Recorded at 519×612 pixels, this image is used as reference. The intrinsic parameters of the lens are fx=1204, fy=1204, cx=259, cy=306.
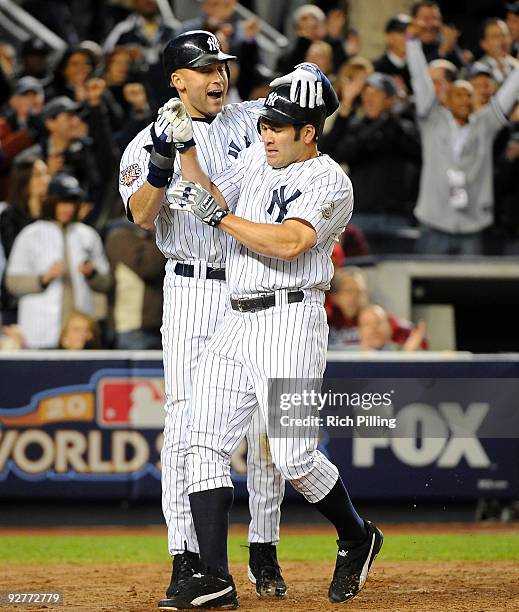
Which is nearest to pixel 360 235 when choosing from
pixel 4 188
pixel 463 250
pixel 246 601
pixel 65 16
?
pixel 463 250

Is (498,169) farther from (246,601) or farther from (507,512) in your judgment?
(246,601)

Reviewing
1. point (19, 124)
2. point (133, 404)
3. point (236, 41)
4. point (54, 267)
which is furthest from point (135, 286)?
point (236, 41)

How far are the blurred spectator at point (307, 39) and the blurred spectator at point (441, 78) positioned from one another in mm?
954

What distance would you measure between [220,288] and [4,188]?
19.2ft

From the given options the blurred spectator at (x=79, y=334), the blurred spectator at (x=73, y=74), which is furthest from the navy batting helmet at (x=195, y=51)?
the blurred spectator at (x=73, y=74)

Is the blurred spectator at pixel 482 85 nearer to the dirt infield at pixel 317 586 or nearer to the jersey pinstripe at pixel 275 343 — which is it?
the dirt infield at pixel 317 586

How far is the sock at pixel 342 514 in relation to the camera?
470cm

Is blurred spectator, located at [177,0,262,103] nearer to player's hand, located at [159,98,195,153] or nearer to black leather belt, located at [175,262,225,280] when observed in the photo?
black leather belt, located at [175,262,225,280]

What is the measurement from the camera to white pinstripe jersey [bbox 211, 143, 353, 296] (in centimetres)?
456

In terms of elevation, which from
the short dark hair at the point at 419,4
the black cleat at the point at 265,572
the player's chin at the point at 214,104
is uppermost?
the short dark hair at the point at 419,4

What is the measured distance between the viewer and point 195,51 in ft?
16.0

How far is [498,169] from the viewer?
10.2 meters

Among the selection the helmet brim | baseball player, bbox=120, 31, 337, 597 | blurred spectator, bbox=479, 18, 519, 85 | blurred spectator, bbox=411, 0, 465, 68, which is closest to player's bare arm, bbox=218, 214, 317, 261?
baseball player, bbox=120, 31, 337, 597

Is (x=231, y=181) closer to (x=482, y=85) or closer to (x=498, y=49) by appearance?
(x=482, y=85)
